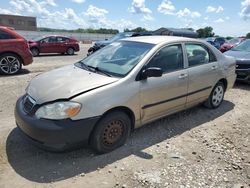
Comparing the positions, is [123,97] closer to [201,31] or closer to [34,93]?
[34,93]

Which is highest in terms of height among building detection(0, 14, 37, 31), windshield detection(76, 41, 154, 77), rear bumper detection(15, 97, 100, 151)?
building detection(0, 14, 37, 31)

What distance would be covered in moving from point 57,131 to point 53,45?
50.7 feet

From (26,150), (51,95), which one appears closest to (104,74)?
(51,95)

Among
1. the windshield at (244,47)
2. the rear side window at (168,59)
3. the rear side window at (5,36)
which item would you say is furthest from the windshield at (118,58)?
the windshield at (244,47)

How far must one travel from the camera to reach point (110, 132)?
3.82 m

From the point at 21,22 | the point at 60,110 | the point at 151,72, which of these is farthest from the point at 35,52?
the point at 21,22

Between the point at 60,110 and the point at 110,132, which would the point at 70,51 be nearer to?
the point at 110,132

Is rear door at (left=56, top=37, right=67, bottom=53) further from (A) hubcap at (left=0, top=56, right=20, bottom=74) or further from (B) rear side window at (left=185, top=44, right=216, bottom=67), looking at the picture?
(B) rear side window at (left=185, top=44, right=216, bottom=67)

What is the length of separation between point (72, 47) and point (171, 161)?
53.7 ft

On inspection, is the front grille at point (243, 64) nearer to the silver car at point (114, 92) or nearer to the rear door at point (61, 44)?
the silver car at point (114, 92)

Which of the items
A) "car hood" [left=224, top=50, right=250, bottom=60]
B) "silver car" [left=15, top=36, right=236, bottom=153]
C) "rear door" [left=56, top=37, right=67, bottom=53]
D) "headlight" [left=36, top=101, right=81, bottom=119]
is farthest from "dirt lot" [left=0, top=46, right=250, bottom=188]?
"rear door" [left=56, top=37, right=67, bottom=53]

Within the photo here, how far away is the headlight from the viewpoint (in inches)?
132

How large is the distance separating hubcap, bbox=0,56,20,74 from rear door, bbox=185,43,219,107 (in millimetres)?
6364

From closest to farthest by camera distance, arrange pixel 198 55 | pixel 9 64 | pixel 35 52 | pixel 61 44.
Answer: pixel 198 55 < pixel 9 64 < pixel 35 52 < pixel 61 44
